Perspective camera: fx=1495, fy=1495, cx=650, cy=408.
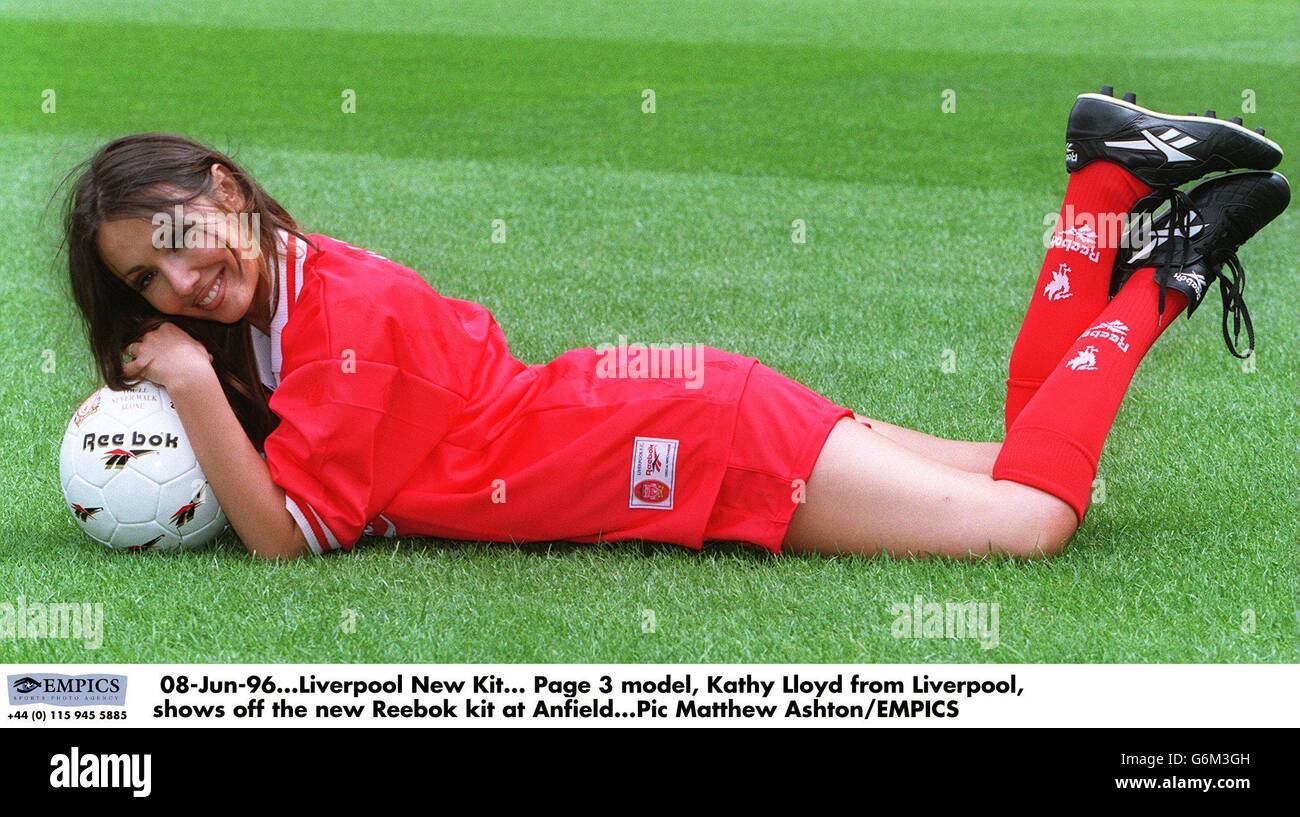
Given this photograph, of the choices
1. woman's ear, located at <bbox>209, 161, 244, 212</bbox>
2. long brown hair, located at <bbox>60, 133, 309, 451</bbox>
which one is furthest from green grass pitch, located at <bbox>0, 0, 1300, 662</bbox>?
woman's ear, located at <bbox>209, 161, 244, 212</bbox>

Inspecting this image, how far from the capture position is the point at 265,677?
128 inches

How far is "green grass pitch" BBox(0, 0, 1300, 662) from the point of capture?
3518 mm

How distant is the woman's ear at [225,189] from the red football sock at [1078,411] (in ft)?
6.62

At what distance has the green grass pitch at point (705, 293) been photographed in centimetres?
352

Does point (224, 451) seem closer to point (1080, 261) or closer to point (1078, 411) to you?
point (1078, 411)

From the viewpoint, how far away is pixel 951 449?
13.9ft

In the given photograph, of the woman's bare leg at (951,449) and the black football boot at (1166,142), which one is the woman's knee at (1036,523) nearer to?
the woman's bare leg at (951,449)

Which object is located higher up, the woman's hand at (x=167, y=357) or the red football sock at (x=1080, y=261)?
the red football sock at (x=1080, y=261)

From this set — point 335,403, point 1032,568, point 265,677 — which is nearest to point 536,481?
point 335,403

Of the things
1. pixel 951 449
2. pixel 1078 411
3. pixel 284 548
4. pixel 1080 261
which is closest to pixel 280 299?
pixel 284 548

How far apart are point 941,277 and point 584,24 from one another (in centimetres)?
1997

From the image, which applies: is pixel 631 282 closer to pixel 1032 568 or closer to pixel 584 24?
pixel 1032 568

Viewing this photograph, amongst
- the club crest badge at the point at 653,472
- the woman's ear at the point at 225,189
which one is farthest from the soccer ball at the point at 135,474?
the club crest badge at the point at 653,472

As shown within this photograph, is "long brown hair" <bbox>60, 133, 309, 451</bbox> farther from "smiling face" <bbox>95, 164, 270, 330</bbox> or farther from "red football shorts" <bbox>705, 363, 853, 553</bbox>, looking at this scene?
"red football shorts" <bbox>705, 363, 853, 553</bbox>
